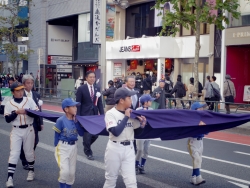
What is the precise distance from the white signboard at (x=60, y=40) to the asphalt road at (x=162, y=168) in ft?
102

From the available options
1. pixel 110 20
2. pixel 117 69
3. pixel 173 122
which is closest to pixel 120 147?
pixel 173 122

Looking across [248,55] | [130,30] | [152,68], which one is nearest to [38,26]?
[130,30]

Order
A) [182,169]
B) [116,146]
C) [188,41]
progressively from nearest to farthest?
1. [116,146]
2. [182,169]
3. [188,41]

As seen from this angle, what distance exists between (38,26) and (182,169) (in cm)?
3699

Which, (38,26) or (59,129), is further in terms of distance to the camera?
(38,26)

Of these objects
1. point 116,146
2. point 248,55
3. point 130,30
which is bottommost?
point 116,146

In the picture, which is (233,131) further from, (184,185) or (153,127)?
(153,127)

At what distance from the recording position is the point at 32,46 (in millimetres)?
45281

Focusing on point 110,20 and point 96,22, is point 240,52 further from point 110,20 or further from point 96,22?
point 96,22

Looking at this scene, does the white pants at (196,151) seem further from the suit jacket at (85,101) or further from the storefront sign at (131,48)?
the storefront sign at (131,48)

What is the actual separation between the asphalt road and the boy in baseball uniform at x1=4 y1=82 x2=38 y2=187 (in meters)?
0.53

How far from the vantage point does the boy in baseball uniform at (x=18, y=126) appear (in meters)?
7.60

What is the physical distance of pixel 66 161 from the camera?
6.67 metres

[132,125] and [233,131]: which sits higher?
[132,125]
